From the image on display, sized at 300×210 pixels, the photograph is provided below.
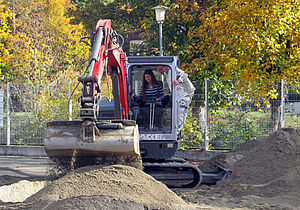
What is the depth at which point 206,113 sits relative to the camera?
1376 cm

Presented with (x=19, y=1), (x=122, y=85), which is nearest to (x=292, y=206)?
(x=122, y=85)

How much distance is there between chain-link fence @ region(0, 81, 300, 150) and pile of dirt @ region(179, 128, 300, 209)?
2.14 m

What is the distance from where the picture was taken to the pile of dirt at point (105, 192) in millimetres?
6047

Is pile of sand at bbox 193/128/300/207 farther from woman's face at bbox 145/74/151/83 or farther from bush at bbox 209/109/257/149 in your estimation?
woman's face at bbox 145/74/151/83

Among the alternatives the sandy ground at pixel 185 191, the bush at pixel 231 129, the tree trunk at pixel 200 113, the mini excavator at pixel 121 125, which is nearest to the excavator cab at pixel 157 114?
the mini excavator at pixel 121 125

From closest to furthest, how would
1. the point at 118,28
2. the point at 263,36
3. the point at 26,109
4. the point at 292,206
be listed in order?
the point at 292,206
the point at 263,36
the point at 26,109
the point at 118,28

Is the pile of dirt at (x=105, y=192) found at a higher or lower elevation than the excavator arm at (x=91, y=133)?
lower

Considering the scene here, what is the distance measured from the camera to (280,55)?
12711mm

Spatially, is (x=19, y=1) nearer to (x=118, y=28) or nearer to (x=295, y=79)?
(x=118, y=28)

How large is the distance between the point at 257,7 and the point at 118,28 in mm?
9825

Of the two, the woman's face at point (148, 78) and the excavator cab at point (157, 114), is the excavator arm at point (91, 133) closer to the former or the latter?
the excavator cab at point (157, 114)

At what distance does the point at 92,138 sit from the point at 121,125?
0.52m

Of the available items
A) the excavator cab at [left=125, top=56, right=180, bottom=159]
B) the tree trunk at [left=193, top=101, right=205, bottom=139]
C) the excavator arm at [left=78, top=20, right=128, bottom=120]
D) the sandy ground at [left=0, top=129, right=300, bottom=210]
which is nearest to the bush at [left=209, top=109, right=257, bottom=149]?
the tree trunk at [left=193, top=101, right=205, bottom=139]

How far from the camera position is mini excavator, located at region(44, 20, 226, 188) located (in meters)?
7.17
